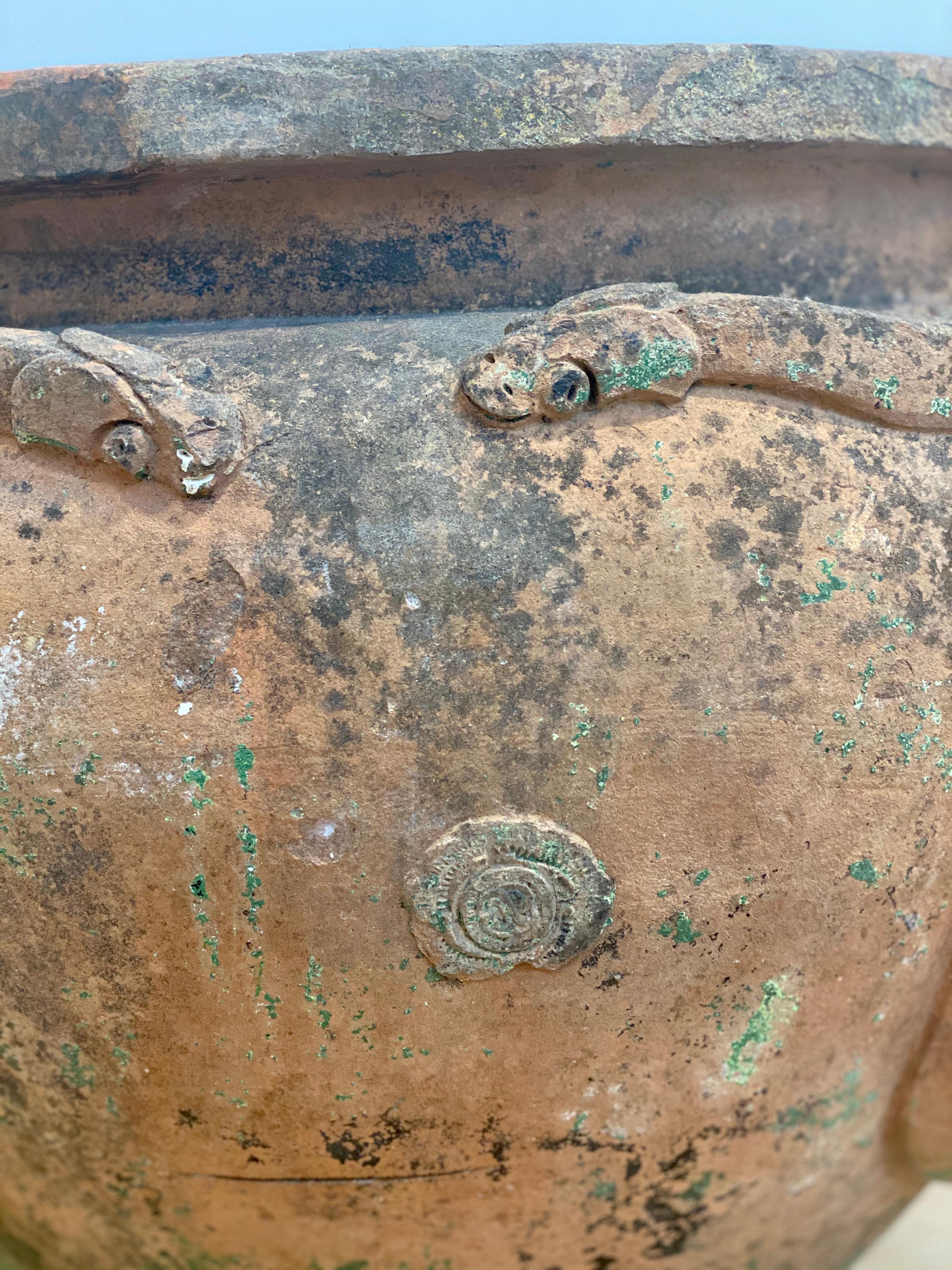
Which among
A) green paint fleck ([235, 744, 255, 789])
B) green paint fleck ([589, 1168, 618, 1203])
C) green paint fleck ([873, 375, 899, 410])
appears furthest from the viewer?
green paint fleck ([589, 1168, 618, 1203])

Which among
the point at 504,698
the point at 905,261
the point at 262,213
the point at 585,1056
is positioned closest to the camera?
the point at 504,698

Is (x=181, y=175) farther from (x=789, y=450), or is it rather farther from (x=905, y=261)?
(x=905, y=261)

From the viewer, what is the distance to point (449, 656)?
56.0 inches

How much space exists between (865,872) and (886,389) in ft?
2.55

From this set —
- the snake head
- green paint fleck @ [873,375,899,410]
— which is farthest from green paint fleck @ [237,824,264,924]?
green paint fleck @ [873,375,899,410]

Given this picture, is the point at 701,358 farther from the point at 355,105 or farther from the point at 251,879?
the point at 251,879

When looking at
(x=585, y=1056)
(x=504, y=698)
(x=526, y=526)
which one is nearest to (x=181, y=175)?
(x=526, y=526)

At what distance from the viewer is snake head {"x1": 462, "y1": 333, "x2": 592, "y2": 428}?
1.47 metres

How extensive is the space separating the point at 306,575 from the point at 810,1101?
4.25 ft

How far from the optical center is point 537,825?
56.9 inches

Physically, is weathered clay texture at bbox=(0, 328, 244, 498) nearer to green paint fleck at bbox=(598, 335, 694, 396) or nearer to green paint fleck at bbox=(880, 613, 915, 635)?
green paint fleck at bbox=(598, 335, 694, 396)

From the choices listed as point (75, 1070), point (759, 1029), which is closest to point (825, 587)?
point (759, 1029)

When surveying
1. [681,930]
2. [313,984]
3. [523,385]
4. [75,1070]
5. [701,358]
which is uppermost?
[701,358]

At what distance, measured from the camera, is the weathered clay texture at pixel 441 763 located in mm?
1429
